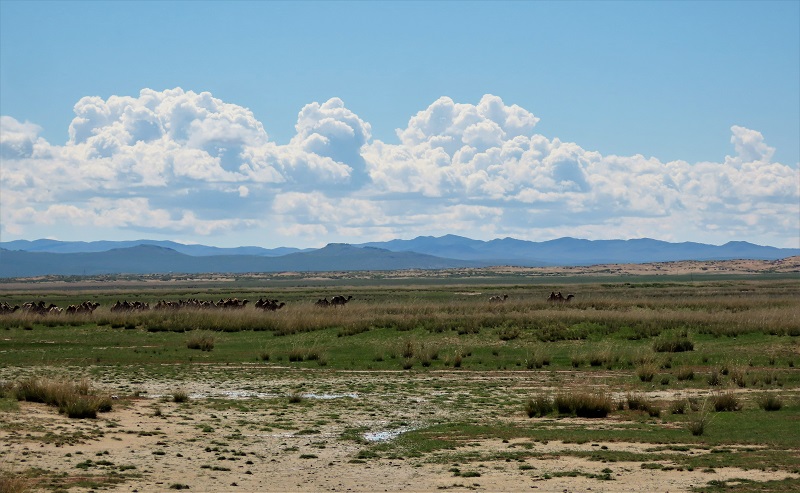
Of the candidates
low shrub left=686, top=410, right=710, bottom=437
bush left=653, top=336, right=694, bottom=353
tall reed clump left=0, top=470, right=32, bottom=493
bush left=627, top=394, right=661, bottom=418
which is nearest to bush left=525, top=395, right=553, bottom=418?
bush left=627, top=394, right=661, bottom=418

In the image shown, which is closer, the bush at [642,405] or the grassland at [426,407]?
the grassland at [426,407]

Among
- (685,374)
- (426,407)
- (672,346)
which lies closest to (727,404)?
(685,374)

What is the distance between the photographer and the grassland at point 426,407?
594 inches

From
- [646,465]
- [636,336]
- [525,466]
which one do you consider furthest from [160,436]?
[636,336]

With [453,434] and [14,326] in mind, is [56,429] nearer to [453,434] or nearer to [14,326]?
[453,434]

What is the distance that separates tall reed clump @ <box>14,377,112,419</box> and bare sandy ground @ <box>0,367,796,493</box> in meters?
0.31

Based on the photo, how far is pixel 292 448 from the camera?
57.7ft

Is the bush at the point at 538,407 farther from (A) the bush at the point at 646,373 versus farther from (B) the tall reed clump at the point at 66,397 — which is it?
(B) the tall reed clump at the point at 66,397

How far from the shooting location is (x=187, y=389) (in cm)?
2623

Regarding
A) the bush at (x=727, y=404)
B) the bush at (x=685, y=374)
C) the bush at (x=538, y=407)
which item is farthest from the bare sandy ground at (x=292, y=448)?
the bush at (x=685, y=374)

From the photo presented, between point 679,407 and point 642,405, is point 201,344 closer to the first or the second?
point 642,405

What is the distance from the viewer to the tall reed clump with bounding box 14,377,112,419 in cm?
1972

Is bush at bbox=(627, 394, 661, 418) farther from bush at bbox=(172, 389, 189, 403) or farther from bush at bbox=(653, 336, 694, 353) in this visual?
bush at bbox=(653, 336, 694, 353)

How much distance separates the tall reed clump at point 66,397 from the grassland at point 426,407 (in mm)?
253
